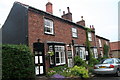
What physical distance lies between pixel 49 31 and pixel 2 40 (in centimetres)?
560

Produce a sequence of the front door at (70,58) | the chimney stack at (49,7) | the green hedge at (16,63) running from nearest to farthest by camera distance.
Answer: the green hedge at (16,63)
the front door at (70,58)
the chimney stack at (49,7)

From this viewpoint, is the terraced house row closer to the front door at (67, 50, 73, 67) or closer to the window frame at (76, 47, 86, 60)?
the front door at (67, 50, 73, 67)

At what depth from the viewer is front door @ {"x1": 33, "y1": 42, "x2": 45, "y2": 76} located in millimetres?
11758

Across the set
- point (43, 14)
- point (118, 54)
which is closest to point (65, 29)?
point (43, 14)

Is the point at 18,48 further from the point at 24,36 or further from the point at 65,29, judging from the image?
the point at 65,29

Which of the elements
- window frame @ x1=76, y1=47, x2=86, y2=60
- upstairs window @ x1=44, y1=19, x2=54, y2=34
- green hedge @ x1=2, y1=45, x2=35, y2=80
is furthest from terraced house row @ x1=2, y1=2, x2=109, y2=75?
green hedge @ x1=2, y1=45, x2=35, y2=80

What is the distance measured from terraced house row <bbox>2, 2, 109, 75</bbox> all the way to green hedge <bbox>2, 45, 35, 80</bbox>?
68.6 inches

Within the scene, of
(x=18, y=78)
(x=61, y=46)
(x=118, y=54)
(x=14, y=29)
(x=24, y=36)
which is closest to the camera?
(x=18, y=78)

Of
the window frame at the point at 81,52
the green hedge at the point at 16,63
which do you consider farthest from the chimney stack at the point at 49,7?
the green hedge at the point at 16,63

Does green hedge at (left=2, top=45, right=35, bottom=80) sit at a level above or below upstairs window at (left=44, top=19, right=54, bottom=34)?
below

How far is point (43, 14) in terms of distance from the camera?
44.4 feet

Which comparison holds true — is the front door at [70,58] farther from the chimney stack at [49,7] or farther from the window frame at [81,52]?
the chimney stack at [49,7]

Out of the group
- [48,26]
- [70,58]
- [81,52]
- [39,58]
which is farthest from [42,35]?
[81,52]

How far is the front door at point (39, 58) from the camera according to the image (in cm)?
1176
